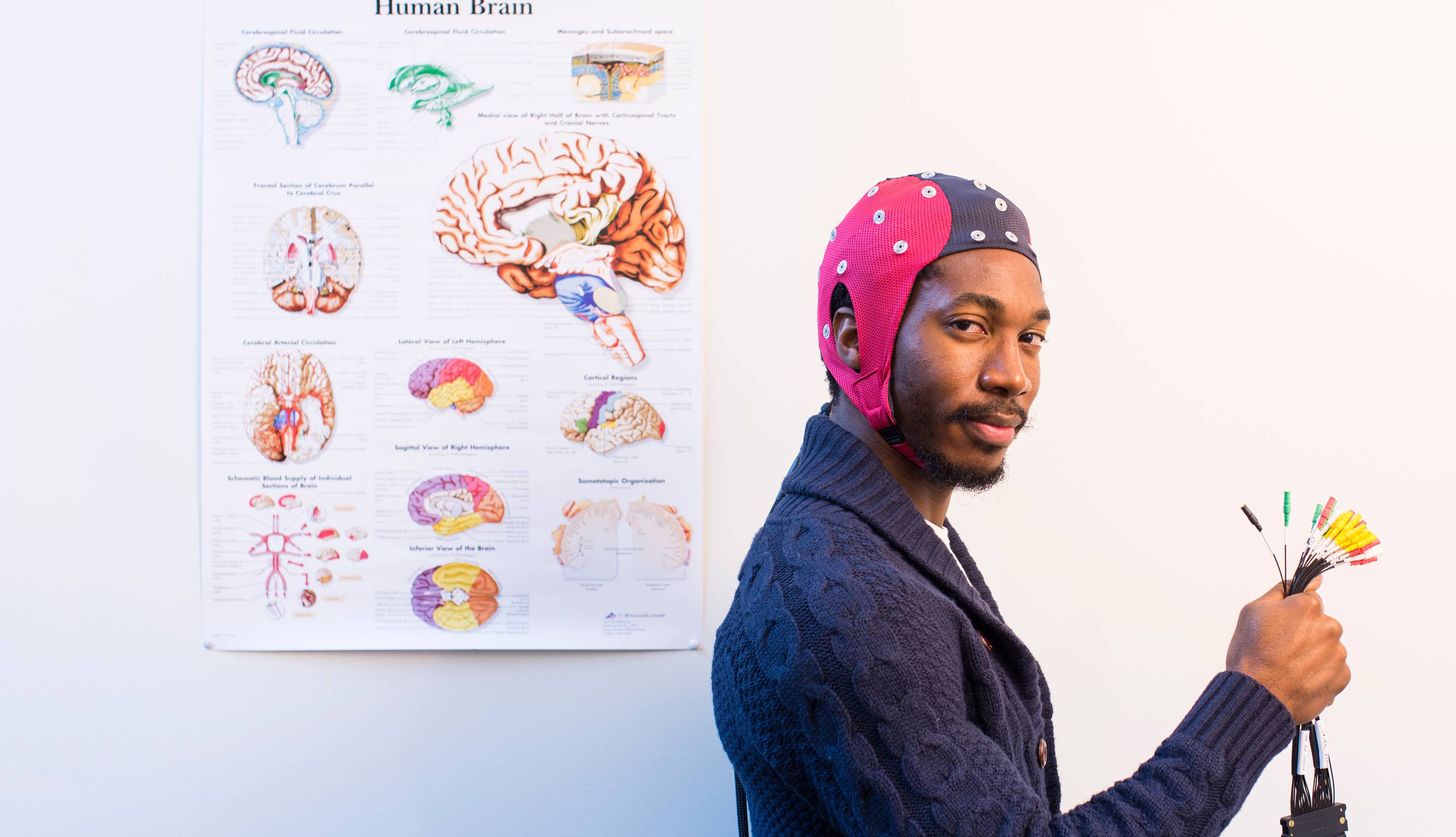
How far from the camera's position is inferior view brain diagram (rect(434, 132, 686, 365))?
155 cm

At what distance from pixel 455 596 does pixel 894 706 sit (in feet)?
3.22

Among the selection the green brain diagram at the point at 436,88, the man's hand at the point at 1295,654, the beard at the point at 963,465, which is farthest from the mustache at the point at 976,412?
the green brain diagram at the point at 436,88

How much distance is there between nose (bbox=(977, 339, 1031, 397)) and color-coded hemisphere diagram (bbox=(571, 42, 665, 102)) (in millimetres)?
860

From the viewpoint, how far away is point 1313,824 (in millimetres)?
1074

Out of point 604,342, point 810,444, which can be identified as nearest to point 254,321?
point 604,342

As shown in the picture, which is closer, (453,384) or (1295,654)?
(1295,654)

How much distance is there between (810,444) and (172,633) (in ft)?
4.06

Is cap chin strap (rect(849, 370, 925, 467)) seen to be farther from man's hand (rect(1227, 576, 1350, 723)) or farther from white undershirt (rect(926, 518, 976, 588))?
man's hand (rect(1227, 576, 1350, 723))

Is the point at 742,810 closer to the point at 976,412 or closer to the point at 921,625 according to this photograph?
the point at 921,625

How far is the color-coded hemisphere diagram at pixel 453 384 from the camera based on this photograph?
1556 mm

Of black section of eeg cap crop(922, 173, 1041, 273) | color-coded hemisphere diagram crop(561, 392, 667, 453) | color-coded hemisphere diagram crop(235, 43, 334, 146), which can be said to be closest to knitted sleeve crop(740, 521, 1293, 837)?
black section of eeg cap crop(922, 173, 1041, 273)

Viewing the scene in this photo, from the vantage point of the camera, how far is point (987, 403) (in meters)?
0.96

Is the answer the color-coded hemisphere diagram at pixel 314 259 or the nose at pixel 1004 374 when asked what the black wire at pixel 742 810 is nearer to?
the nose at pixel 1004 374

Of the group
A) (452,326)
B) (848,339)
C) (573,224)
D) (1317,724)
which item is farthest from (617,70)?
(1317,724)
